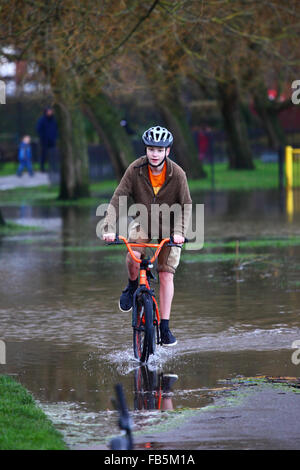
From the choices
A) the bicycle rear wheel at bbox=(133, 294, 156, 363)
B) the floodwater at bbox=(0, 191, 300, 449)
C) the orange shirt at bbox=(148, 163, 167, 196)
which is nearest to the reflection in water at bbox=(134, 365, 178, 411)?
the floodwater at bbox=(0, 191, 300, 449)

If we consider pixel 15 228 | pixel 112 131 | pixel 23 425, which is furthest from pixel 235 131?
pixel 23 425

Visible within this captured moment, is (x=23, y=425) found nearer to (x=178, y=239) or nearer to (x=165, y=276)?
(x=178, y=239)

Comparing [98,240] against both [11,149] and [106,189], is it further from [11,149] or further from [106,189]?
[11,149]

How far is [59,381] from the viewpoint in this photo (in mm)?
8141

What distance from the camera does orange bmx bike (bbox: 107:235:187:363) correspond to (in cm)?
862

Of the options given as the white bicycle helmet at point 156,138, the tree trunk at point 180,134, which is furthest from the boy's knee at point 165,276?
the tree trunk at point 180,134

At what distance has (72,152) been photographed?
91.9 feet

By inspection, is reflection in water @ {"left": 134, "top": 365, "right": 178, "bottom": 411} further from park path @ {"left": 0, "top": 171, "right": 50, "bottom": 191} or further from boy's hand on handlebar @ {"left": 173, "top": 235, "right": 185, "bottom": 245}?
park path @ {"left": 0, "top": 171, "right": 50, "bottom": 191}

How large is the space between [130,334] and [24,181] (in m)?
28.2

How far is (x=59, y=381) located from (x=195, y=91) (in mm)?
41215

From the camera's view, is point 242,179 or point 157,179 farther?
point 242,179

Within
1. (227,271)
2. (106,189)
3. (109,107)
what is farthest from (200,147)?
(227,271)

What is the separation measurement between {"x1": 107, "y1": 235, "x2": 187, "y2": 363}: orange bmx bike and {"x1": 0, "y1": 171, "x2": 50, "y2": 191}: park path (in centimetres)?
2576

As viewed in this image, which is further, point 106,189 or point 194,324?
point 106,189
